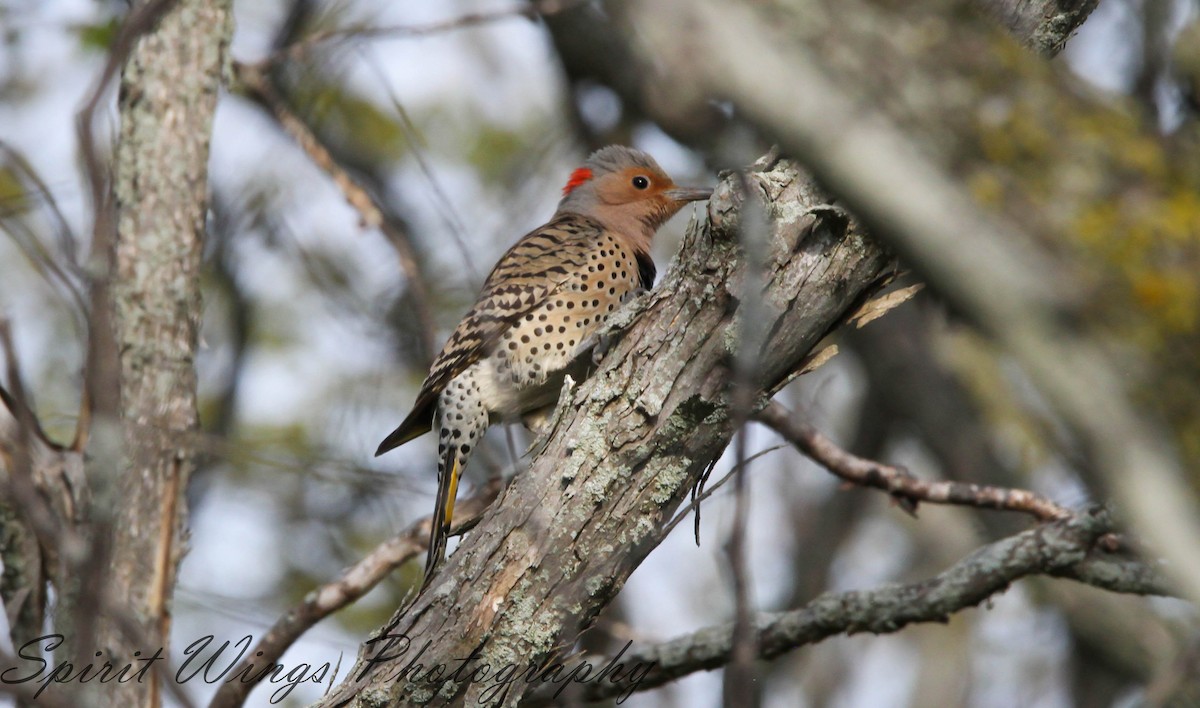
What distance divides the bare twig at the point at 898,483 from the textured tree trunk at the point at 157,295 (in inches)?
83.5

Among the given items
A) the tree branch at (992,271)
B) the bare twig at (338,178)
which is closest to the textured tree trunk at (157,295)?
the bare twig at (338,178)

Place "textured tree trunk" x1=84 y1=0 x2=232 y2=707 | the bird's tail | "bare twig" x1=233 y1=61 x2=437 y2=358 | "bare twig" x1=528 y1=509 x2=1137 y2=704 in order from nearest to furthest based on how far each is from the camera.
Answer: "bare twig" x1=528 y1=509 x2=1137 y2=704 → "textured tree trunk" x1=84 y1=0 x2=232 y2=707 → the bird's tail → "bare twig" x1=233 y1=61 x2=437 y2=358

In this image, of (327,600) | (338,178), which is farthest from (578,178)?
(327,600)

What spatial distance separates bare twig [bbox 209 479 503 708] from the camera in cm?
411

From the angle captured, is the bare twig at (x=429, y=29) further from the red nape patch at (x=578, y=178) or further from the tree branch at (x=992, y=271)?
the tree branch at (x=992, y=271)

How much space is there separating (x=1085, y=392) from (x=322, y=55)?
486 centimetres

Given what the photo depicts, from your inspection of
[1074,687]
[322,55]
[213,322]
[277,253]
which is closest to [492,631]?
[322,55]

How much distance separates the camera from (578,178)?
21.5 feet

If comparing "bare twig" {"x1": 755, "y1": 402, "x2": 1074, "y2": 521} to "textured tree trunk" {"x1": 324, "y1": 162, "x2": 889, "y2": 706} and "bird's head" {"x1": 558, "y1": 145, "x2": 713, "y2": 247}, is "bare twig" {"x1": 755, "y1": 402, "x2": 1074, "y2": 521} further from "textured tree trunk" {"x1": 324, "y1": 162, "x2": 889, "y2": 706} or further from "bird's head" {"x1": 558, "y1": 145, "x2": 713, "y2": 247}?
"bird's head" {"x1": 558, "y1": 145, "x2": 713, "y2": 247}

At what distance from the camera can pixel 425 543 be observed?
465cm

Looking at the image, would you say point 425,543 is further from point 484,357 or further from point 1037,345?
point 1037,345

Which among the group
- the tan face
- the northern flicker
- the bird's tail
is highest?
the tan face

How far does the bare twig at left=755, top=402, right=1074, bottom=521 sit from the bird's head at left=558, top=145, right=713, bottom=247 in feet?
5.59

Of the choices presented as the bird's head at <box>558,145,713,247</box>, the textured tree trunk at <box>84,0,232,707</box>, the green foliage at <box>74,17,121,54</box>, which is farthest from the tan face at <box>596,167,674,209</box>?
the green foliage at <box>74,17,121,54</box>
